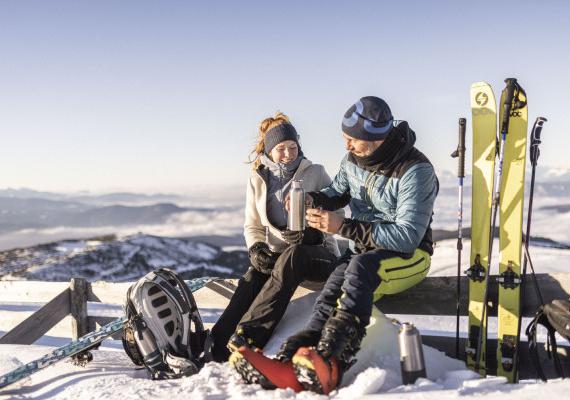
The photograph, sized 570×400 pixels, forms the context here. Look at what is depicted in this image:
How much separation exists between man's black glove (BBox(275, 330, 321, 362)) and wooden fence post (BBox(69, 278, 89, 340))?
341 centimetres

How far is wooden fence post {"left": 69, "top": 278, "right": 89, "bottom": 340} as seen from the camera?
6246 mm

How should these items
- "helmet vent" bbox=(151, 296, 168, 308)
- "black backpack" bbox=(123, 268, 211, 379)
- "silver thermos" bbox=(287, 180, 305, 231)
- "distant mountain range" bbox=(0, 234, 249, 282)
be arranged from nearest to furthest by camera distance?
"silver thermos" bbox=(287, 180, 305, 231) → "black backpack" bbox=(123, 268, 211, 379) → "helmet vent" bbox=(151, 296, 168, 308) → "distant mountain range" bbox=(0, 234, 249, 282)

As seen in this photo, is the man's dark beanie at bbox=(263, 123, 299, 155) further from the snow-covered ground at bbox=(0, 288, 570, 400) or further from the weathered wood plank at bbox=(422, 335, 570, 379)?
the weathered wood plank at bbox=(422, 335, 570, 379)

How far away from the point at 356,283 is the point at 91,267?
1443 cm

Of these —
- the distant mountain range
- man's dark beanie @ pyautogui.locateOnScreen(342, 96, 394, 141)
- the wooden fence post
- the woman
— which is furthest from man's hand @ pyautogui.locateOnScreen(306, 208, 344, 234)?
the distant mountain range

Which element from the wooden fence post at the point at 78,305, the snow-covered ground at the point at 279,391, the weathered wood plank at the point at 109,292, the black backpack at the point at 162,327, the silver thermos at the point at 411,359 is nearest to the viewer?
the snow-covered ground at the point at 279,391

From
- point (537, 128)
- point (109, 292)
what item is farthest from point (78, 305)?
point (537, 128)

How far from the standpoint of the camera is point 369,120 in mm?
3980

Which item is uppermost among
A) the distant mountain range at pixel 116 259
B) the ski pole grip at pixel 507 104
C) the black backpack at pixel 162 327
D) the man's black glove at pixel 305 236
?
the ski pole grip at pixel 507 104

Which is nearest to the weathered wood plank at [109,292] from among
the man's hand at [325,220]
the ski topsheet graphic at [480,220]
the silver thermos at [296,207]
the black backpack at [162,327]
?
the black backpack at [162,327]

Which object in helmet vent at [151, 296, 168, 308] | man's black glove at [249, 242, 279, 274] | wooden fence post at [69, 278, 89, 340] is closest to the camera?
helmet vent at [151, 296, 168, 308]

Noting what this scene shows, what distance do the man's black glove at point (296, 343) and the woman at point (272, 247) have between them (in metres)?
0.57

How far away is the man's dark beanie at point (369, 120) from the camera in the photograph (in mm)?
3977

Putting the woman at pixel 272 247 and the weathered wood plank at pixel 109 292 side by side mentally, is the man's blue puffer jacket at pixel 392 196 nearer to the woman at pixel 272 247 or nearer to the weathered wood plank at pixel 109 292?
the woman at pixel 272 247
